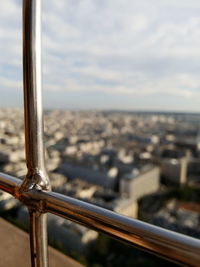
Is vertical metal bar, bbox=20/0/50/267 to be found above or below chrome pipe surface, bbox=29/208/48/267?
above

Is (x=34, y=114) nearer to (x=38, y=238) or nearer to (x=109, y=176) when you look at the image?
(x=38, y=238)

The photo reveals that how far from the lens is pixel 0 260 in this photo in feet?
1.43

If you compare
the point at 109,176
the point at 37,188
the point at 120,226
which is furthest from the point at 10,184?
the point at 109,176

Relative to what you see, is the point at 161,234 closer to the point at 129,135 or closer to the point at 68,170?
the point at 68,170

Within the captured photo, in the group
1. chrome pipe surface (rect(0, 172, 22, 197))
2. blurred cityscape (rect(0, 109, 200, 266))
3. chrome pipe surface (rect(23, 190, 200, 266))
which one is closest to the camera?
chrome pipe surface (rect(23, 190, 200, 266))

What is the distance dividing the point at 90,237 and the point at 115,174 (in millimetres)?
4303

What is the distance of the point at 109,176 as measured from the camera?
289 inches

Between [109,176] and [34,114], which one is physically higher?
[34,114]

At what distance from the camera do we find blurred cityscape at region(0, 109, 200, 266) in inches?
106

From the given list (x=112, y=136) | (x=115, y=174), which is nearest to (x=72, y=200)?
(x=115, y=174)

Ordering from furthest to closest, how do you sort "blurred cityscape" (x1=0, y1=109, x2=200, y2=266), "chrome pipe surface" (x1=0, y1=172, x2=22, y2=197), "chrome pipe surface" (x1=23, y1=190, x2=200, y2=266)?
"blurred cityscape" (x1=0, y1=109, x2=200, y2=266)
"chrome pipe surface" (x1=0, y1=172, x2=22, y2=197)
"chrome pipe surface" (x1=23, y1=190, x2=200, y2=266)

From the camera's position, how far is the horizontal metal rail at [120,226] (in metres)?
0.16

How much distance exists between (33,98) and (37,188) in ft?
0.31

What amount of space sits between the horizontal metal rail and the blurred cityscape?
70mm
